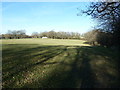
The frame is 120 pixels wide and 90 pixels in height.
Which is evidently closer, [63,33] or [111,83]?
[111,83]

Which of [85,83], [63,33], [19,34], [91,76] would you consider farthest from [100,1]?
[19,34]

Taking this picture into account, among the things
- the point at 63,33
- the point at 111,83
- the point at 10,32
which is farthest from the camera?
the point at 63,33

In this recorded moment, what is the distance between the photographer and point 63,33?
76.9 m

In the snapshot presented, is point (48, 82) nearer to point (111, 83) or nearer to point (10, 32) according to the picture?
point (111, 83)

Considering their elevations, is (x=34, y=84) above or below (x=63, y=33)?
below

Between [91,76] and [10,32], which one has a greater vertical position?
[10,32]

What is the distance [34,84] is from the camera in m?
3.92

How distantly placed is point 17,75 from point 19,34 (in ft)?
244

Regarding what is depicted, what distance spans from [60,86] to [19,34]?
76560 mm

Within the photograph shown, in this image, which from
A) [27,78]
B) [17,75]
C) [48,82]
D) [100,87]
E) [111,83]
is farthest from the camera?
[17,75]

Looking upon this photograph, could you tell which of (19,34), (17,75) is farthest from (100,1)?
(19,34)

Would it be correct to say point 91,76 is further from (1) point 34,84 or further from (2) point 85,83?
(1) point 34,84

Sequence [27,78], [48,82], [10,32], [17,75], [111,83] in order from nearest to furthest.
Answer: [111,83]
[48,82]
[27,78]
[17,75]
[10,32]

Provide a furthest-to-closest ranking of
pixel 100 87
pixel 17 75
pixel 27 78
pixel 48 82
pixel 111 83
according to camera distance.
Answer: pixel 17 75 < pixel 27 78 < pixel 48 82 < pixel 111 83 < pixel 100 87
